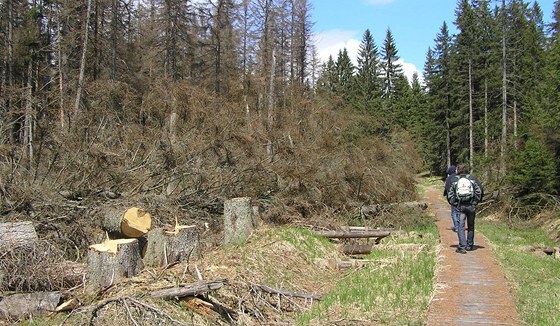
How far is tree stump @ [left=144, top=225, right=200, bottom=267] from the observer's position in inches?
316

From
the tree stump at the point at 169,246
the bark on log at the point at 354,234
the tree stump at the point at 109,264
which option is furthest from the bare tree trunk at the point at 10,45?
the tree stump at the point at 109,264

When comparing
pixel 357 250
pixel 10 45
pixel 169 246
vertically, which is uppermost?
pixel 10 45

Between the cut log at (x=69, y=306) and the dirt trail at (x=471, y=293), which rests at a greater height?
the dirt trail at (x=471, y=293)

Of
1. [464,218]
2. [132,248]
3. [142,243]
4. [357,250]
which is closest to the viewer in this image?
[132,248]

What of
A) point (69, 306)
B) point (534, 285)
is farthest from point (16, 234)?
point (534, 285)

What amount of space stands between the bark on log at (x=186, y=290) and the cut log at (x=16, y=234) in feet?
9.07

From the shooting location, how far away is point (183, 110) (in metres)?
17.5

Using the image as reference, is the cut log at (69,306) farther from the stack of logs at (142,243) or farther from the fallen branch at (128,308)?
the fallen branch at (128,308)

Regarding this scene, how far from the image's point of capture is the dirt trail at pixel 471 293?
17.1 ft

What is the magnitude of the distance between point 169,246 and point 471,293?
4.61 meters

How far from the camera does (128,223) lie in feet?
28.5

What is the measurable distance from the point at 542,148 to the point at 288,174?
11106 millimetres

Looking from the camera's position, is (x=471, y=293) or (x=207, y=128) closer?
(x=471, y=293)

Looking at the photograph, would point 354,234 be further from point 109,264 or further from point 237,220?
point 109,264
